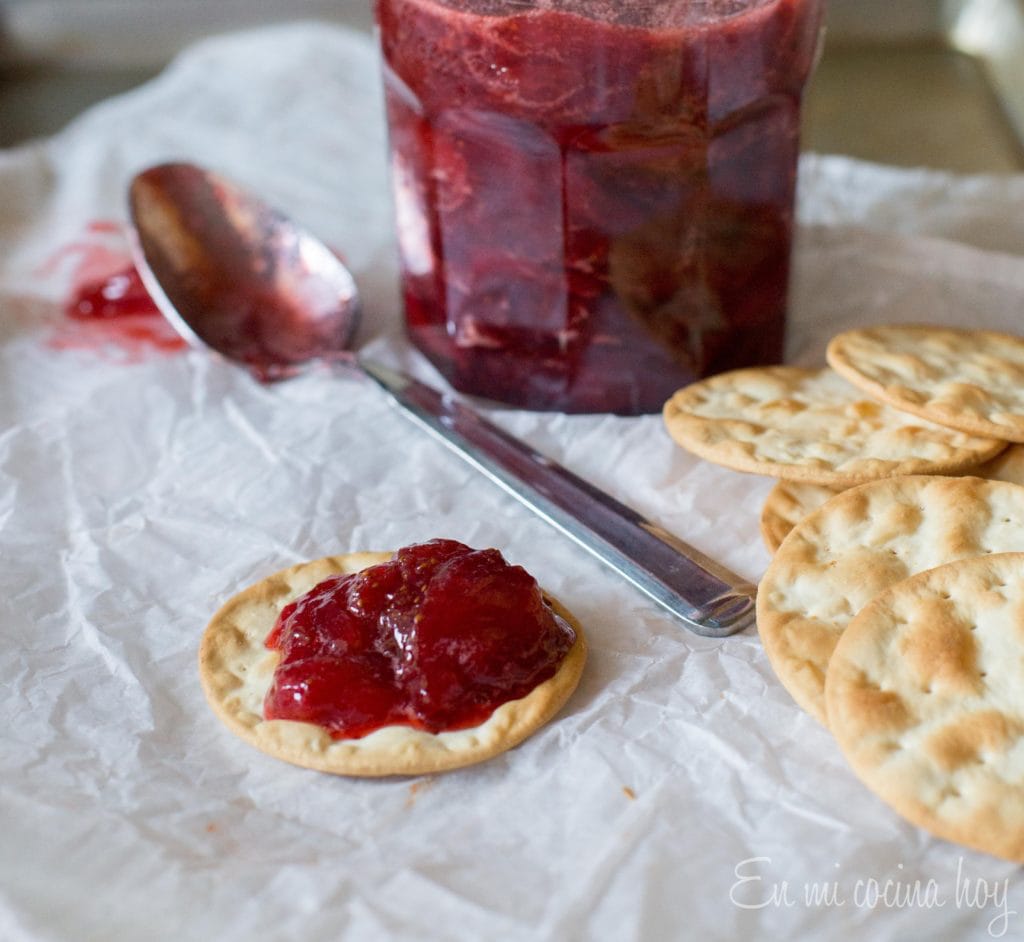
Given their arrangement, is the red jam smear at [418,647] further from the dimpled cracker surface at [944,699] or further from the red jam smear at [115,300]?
the red jam smear at [115,300]

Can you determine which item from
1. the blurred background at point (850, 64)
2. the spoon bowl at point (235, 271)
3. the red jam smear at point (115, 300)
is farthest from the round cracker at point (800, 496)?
the blurred background at point (850, 64)

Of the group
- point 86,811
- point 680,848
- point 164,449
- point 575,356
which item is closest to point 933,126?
point 575,356

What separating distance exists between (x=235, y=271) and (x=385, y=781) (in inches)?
36.4

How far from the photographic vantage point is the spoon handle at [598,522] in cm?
113

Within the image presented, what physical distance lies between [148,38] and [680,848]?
2.46 m

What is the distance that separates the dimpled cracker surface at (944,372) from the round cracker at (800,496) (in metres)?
0.04

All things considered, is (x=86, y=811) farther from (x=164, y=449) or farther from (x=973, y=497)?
Answer: (x=973, y=497)

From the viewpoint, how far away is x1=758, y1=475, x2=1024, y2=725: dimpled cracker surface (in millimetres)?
1020

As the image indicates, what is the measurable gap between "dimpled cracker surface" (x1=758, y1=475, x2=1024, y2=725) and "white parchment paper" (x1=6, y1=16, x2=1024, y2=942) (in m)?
0.05

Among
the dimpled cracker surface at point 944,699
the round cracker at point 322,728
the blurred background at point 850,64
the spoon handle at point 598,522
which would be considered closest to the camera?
the dimpled cracker surface at point 944,699

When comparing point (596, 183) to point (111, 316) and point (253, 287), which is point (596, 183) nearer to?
point (253, 287)

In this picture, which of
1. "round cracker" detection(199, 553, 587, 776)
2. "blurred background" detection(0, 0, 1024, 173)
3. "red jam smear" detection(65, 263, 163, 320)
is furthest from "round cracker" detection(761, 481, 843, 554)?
"blurred background" detection(0, 0, 1024, 173)

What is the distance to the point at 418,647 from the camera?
3.35 ft

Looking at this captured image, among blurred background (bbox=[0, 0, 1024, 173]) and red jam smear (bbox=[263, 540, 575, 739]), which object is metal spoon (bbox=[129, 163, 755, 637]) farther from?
blurred background (bbox=[0, 0, 1024, 173])
